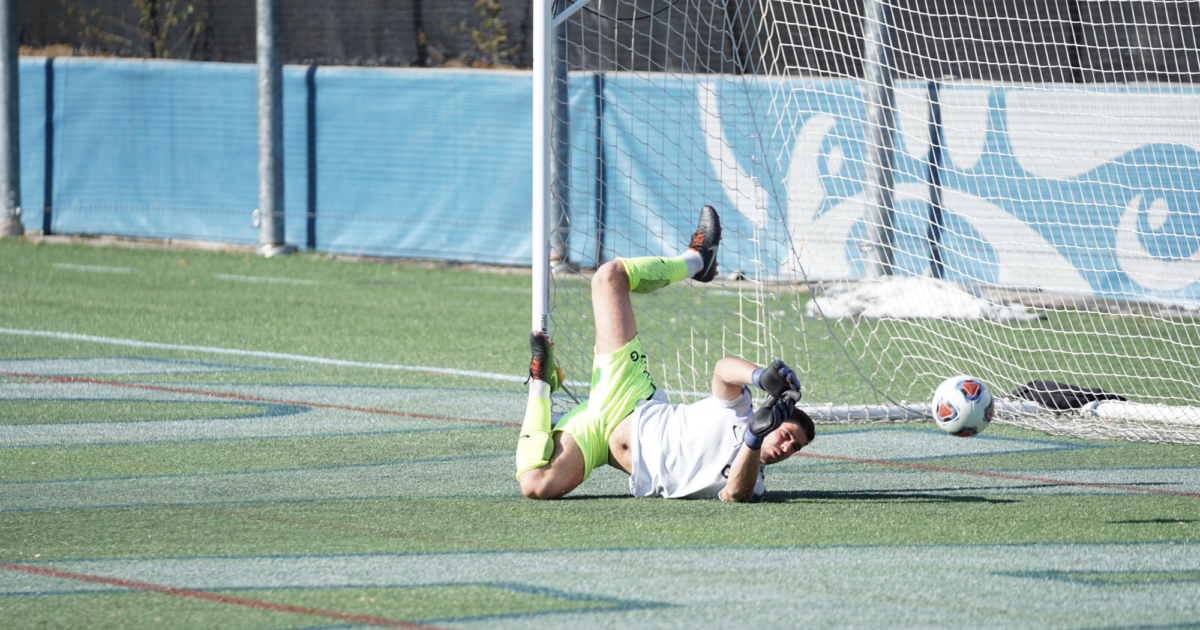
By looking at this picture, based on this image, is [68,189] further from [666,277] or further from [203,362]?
[666,277]

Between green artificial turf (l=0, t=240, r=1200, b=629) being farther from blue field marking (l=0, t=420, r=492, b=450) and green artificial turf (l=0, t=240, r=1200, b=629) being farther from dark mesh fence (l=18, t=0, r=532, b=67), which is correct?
dark mesh fence (l=18, t=0, r=532, b=67)

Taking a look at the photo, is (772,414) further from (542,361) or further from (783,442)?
(542,361)

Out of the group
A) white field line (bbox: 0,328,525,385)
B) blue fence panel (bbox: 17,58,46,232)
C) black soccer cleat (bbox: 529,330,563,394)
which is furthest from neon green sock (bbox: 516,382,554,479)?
blue fence panel (bbox: 17,58,46,232)

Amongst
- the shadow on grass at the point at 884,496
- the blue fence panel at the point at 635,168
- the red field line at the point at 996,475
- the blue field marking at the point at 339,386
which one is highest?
the blue fence panel at the point at 635,168

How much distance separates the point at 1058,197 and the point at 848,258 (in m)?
1.97

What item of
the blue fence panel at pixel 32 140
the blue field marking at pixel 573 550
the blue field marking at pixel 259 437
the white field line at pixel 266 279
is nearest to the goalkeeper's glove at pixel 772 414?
the blue field marking at pixel 573 550

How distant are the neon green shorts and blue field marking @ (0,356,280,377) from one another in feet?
13.4

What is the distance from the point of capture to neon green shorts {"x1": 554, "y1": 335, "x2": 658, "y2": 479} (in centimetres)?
608

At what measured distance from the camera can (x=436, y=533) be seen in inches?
206

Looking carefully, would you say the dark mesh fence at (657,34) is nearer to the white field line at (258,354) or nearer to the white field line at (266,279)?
the white field line at (258,354)

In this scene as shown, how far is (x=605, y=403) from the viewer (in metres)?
6.15

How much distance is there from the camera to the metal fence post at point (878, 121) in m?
9.91

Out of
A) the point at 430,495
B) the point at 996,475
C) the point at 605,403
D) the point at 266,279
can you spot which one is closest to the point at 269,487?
the point at 430,495

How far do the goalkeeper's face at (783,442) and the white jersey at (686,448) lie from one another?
0.47ft
